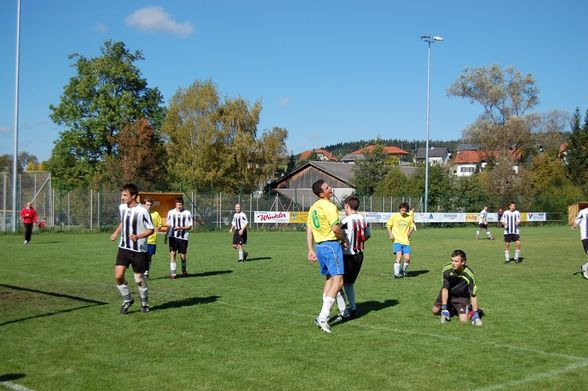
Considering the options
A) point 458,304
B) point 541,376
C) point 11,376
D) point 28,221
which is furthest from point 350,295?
point 28,221

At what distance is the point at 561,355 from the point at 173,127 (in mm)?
51949

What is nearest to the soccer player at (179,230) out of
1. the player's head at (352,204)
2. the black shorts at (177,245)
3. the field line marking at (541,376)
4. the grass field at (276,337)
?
the black shorts at (177,245)

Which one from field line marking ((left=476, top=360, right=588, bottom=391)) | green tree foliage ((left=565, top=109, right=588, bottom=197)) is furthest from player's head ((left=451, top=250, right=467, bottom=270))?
green tree foliage ((left=565, top=109, right=588, bottom=197))

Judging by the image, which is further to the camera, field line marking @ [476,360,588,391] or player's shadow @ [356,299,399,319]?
player's shadow @ [356,299,399,319]

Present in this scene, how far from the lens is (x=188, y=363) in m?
7.32

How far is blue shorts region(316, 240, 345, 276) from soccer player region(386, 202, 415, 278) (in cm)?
Result: 706

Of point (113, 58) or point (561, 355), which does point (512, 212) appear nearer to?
point (561, 355)

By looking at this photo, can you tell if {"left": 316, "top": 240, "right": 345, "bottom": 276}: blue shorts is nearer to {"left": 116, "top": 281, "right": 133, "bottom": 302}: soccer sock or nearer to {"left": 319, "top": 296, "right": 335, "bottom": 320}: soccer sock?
{"left": 319, "top": 296, "right": 335, "bottom": 320}: soccer sock

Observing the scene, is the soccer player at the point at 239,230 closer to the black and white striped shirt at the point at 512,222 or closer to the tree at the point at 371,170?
the black and white striped shirt at the point at 512,222

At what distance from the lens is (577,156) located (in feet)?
252

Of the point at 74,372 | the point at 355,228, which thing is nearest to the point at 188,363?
the point at 74,372

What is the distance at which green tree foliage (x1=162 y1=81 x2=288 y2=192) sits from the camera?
5703 cm

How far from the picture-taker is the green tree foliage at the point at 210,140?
187 feet

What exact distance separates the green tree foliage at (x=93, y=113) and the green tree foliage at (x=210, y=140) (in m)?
3.87
